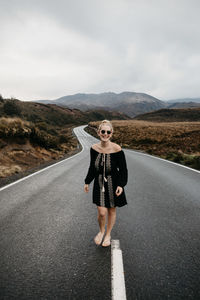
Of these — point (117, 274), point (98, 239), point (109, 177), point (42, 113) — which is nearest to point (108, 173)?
point (109, 177)

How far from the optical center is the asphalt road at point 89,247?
2.15m

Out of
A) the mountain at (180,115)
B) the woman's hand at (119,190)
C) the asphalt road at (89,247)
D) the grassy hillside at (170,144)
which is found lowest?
the mountain at (180,115)

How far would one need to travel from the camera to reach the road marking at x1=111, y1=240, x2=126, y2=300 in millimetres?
2057

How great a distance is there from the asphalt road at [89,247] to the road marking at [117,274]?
2.1 inches

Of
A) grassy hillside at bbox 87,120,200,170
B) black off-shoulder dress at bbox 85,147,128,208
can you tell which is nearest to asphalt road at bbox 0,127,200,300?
black off-shoulder dress at bbox 85,147,128,208

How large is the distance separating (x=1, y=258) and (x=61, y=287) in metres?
1.06

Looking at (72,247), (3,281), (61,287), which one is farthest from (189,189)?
(3,281)

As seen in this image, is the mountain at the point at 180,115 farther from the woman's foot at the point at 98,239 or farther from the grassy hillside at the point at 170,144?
the woman's foot at the point at 98,239

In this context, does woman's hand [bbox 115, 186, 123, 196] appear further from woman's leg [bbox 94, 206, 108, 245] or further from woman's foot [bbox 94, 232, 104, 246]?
woman's foot [bbox 94, 232, 104, 246]

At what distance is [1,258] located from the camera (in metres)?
2.67

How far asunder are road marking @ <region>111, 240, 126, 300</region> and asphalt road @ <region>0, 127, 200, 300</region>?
54 mm

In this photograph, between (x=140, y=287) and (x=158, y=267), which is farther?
(x=158, y=267)

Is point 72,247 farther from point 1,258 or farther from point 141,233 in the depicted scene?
point 141,233

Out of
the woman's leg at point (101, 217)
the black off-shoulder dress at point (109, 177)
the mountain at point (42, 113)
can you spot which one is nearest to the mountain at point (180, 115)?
the mountain at point (42, 113)
